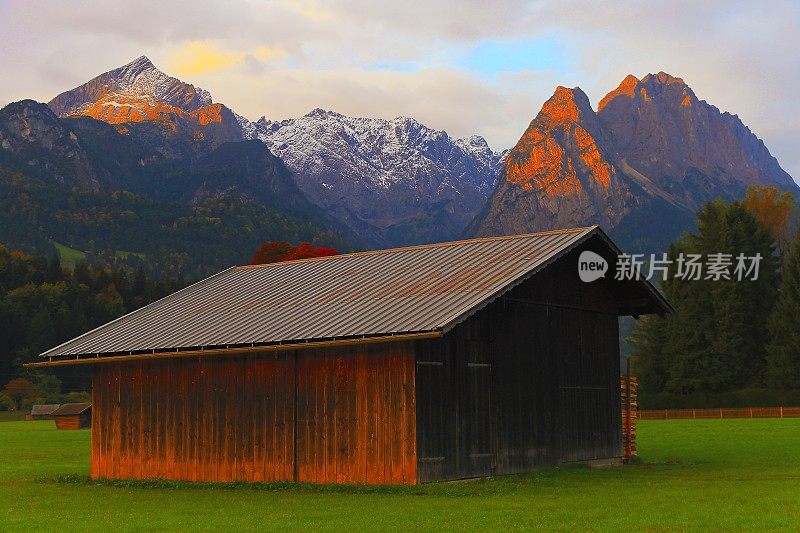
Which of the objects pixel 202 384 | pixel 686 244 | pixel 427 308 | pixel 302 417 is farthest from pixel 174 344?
pixel 686 244

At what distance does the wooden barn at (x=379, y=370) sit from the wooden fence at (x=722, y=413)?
50.7 metres

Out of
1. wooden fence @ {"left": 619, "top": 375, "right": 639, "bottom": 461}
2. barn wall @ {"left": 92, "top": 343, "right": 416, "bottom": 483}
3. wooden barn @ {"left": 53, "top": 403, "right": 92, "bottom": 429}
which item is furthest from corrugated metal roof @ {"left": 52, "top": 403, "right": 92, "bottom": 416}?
wooden fence @ {"left": 619, "top": 375, "right": 639, "bottom": 461}

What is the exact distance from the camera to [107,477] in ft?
112

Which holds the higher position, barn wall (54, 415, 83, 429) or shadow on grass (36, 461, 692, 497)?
shadow on grass (36, 461, 692, 497)

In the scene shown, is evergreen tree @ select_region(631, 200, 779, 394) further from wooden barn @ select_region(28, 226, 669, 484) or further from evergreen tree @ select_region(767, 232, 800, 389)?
wooden barn @ select_region(28, 226, 669, 484)

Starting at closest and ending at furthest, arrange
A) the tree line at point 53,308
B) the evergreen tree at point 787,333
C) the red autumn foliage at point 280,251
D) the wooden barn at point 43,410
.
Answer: the evergreen tree at point 787,333 < the red autumn foliage at point 280,251 < the wooden barn at point 43,410 < the tree line at point 53,308

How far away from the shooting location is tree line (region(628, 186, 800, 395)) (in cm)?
9125

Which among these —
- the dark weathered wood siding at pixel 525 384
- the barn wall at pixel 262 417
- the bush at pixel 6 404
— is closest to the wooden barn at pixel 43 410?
the bush at pixel 6 404

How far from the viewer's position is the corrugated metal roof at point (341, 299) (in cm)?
2844

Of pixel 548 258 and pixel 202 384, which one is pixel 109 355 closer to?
pixel 202 384

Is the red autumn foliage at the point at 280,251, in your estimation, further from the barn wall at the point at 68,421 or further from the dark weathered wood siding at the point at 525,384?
the dark weathered wood siding at the point at 525,384

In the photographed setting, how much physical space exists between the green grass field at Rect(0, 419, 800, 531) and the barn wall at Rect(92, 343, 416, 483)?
979 mm

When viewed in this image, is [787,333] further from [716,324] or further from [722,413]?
[722,413]

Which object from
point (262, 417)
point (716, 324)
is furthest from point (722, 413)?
point (262, 417)
